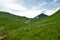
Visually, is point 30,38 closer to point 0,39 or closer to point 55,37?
point 55,37

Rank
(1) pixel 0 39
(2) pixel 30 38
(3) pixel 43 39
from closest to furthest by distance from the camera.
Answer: (3) pixel 43 39 → (2) pixel 30 38 → (1) pixel 0 39

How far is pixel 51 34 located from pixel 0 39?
50.6ft

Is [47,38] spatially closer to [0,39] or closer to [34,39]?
[34,39]

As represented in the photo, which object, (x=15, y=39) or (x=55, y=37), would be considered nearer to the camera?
(x=55, y=37)

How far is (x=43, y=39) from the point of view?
41.4 m

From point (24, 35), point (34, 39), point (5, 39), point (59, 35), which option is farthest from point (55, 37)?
point (5, 39)

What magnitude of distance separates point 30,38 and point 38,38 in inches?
96.1

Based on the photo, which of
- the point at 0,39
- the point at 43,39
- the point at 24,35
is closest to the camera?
the point at 43,39

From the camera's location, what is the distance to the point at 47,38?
41.9 meters

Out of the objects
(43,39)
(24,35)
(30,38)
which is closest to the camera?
(43,39)

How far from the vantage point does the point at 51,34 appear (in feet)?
146

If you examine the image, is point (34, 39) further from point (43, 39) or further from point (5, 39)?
point (5, 39)

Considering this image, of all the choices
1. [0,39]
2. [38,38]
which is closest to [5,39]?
[0,39]

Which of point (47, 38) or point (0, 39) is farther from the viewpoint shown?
point (0, 39)
